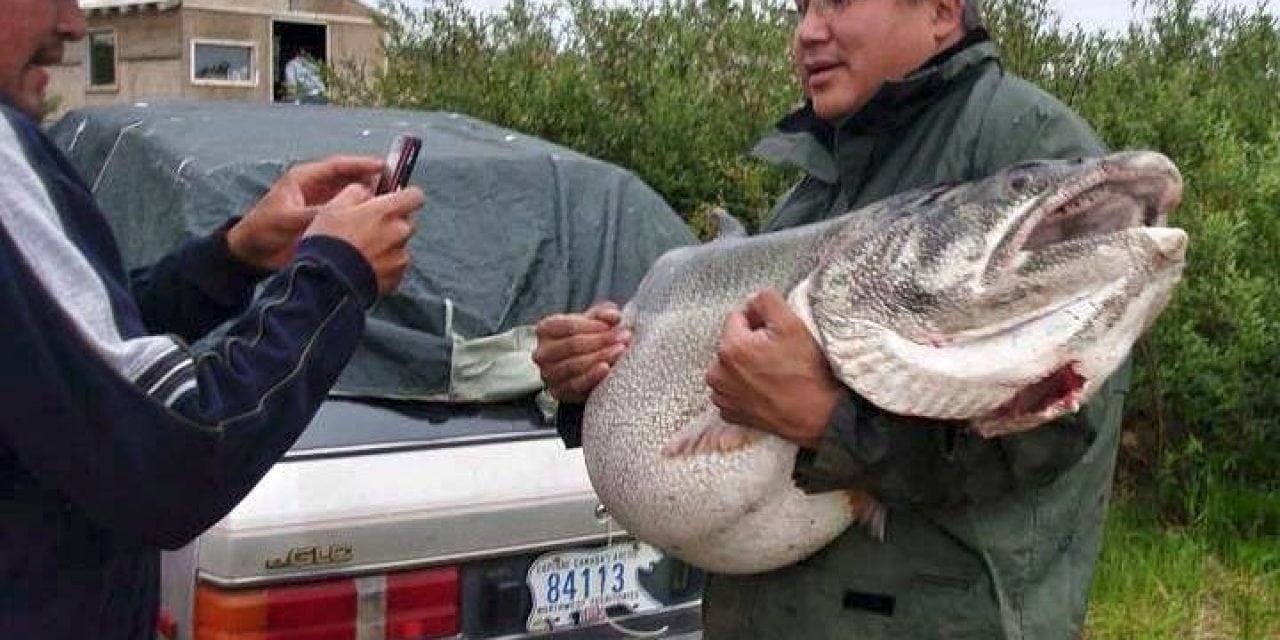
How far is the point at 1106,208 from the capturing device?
2086mm

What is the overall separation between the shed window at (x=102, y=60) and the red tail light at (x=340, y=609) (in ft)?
80.9

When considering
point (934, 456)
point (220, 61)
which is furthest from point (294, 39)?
point (934, 456)

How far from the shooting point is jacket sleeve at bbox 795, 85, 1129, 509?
212 cm

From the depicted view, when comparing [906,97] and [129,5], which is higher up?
[906,97]

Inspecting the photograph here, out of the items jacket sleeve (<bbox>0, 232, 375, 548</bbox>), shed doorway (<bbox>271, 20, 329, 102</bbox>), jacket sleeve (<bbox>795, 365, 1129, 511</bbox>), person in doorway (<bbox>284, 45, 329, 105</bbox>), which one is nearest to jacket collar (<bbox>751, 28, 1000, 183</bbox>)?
jacket sleeve (<bbox>795, 365, 1129, 511</bbox>)

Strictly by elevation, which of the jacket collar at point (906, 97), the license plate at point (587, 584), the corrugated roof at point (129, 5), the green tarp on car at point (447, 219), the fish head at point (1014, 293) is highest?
the jacket collar at point (906, 97)

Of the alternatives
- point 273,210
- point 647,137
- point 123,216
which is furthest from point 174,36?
point 273,210

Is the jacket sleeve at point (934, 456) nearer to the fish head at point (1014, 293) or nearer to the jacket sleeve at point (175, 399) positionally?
the fish head at point (1014, 293)

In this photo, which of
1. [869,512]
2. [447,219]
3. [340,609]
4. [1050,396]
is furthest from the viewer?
[447,219]

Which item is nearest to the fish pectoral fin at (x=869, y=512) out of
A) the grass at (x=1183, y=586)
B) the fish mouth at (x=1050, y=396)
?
the fish mouth at (x=1050, y=396)

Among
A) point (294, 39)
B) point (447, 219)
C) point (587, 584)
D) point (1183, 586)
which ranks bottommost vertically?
point (294, 39)

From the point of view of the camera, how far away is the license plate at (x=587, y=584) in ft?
11.8

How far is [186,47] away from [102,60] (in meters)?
1.86

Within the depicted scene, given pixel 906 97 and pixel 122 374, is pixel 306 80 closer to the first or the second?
pixel 906 97
